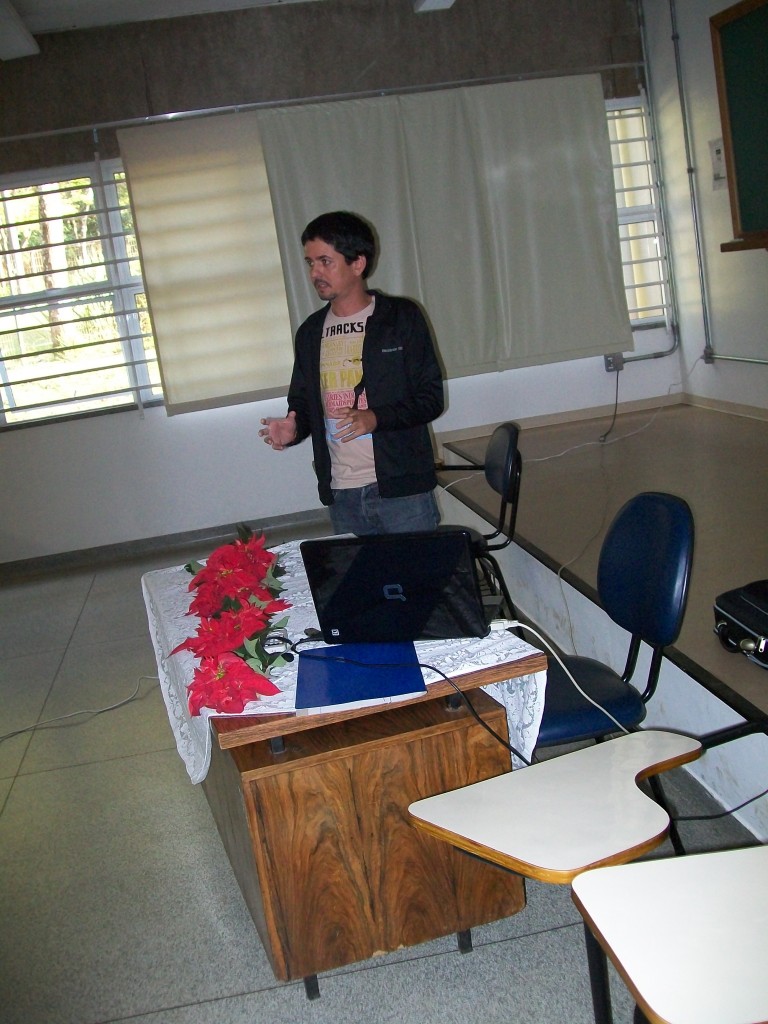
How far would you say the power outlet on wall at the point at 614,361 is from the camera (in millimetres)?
5871

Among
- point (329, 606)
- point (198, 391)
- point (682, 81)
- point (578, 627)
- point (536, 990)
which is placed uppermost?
point (682, 81)

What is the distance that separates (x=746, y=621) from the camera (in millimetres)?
1985

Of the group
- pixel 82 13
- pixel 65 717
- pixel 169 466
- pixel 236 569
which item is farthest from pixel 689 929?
pixel 82 13

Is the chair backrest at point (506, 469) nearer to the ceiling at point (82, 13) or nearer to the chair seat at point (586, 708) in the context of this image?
the chair seat at point (586, 708)

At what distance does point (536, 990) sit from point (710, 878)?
785 mm

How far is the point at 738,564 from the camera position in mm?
2736

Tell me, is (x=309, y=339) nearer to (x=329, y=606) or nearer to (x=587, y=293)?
(x=329, y=606)

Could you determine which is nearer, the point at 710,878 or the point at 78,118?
the point at 710,878

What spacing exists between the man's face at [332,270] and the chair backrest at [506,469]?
1000 mm

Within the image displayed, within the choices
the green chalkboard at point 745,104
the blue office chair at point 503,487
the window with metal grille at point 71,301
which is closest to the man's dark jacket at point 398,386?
the blue office chair at point 503,487

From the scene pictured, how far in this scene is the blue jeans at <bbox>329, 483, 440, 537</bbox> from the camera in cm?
275

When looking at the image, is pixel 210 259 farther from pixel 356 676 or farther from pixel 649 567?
pixel 356 676

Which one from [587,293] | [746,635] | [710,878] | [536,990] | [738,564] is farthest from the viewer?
[587,293]

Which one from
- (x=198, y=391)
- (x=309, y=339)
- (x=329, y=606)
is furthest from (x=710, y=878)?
(x=198, y=391)
